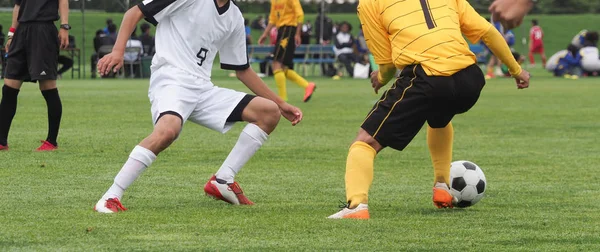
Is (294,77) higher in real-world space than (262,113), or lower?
lower

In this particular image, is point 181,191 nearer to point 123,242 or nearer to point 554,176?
point 123,242

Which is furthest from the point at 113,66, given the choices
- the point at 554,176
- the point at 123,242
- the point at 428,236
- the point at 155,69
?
the point at 554,176

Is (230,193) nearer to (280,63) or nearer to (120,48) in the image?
(120,48)

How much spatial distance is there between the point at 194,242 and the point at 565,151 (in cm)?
653

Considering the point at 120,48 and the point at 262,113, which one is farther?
the point at 262,113

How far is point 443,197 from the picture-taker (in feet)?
23.0

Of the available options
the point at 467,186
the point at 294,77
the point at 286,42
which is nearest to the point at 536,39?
the point at 294,77

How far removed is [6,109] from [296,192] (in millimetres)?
3873

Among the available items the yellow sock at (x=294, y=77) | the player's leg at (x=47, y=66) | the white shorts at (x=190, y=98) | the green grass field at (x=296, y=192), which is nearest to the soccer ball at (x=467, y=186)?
the green grass field at (x=296, y=192)

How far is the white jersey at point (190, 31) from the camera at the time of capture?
683cm

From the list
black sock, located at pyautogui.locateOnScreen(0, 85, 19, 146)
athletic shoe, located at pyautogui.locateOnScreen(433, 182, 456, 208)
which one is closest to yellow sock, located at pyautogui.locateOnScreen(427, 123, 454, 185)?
athletic shoe, located at pyautogui.locateOnScreen(433, 182, 456, 208)

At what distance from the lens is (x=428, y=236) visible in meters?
5.70

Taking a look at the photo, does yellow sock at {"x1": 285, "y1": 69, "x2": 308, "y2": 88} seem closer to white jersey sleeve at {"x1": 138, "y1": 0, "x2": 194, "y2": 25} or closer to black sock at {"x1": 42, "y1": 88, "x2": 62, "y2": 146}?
black sock at {"x1": 42, "y1": 88, "x2": 62, "y2": 146}

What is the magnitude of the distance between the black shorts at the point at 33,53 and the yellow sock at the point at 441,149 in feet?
14.2
